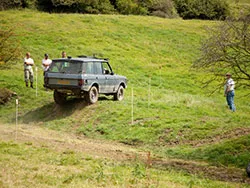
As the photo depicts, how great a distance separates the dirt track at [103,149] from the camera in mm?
10547

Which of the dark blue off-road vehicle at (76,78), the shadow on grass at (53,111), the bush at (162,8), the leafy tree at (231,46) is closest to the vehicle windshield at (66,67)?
the dark blue off-road vehicle at (76,78)

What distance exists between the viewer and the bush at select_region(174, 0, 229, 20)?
56.7m

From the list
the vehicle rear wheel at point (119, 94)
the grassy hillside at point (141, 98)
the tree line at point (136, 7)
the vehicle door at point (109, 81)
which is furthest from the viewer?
the tree line at point (136, 7)

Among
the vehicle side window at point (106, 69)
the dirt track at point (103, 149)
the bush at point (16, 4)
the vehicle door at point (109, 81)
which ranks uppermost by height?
the bush at point (16, 4)

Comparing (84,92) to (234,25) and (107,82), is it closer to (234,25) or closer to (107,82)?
(107,82)

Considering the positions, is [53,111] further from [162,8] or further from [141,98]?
[162,8]

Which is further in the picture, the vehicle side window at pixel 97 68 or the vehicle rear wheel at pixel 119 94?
the vehicle rear wheel at pixel 119 94

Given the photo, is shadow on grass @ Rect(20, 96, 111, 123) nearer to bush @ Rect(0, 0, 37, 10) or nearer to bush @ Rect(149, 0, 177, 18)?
bush @ Rect(0, 0, 37, 10)

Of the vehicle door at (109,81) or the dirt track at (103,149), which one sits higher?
the vehicle door at (109,81)

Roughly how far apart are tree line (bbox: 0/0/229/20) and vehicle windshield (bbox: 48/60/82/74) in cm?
3008

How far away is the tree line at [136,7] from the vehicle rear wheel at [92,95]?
101 ft

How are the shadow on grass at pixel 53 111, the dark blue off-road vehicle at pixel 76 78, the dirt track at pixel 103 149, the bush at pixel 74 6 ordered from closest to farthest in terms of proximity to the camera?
the dirt track at pixel 103 149
the dark blue off-road vehicle at pixel 76 78
the shadow on grass at pixel 53 111
the bush at pixel 74 6

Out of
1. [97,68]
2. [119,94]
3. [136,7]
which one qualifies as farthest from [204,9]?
[97,68]

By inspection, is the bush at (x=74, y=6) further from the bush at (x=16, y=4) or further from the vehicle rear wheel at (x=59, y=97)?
the vehicle rear wheel at (x=59, y=97)
